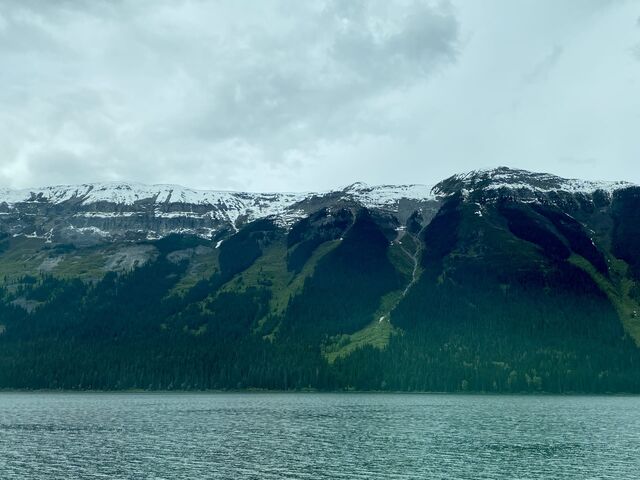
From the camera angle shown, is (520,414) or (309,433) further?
(520,414)

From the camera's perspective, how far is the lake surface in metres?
85.4

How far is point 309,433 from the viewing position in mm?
127438

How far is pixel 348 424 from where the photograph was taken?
5723 inches

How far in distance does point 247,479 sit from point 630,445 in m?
70.0

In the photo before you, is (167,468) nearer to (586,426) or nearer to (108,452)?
(108,452)

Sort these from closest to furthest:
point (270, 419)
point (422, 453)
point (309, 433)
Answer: point (422, 453)
point (309, 433)
point (270, 419)

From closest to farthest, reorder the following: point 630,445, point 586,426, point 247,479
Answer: point 247,479
point 630,445
point 586,426

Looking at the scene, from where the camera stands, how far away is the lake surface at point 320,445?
85375 millimetres

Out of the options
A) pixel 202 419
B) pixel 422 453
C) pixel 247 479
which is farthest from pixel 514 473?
pixel 202 419

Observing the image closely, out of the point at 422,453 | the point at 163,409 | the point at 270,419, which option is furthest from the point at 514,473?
the point at 163,409

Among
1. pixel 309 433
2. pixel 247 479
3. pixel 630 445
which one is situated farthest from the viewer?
pixel 309 433

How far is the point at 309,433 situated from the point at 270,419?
3231 centimetres

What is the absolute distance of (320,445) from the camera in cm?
11031

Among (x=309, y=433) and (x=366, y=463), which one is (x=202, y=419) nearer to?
(x=309, y=433)
